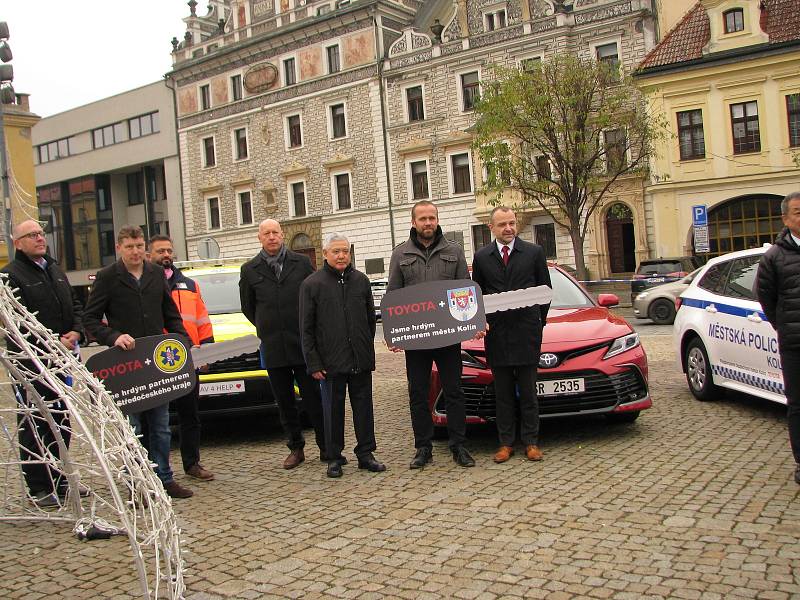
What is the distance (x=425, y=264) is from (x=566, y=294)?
225 centimetres

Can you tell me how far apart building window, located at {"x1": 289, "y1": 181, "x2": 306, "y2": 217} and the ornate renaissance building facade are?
0.40ft

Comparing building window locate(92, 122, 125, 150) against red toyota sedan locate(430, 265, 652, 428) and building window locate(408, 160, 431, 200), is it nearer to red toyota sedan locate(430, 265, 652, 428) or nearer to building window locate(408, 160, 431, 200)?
building window locate(408, 160, 431, 200)

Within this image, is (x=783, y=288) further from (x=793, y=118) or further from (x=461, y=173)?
(x=461, y=173)

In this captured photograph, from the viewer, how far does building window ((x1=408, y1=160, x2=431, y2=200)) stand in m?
40.3

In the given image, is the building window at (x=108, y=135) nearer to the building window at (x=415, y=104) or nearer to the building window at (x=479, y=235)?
the building window at (x=415, y=104)

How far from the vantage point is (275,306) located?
22.2 ft

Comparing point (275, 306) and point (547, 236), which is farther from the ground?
point (547, 236)

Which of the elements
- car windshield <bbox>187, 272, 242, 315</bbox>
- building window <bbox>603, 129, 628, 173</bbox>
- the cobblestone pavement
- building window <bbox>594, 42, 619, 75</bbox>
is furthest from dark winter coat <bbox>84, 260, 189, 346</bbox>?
building window <bbox>594, 42, 619, 75</bbox>

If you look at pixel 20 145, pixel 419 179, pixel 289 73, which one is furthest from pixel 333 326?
pixel 289 73

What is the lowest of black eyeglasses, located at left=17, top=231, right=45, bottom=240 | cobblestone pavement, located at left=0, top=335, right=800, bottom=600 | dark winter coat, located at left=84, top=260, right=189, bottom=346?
cobblestone pavement, located at left=0, top=335, right=800, bottom=600

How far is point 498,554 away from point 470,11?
122 ft

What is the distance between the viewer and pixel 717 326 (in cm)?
819

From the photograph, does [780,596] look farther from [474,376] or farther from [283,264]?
[283,264]

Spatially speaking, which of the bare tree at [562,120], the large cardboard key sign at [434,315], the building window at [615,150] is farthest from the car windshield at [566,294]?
the building window at [615,150]
